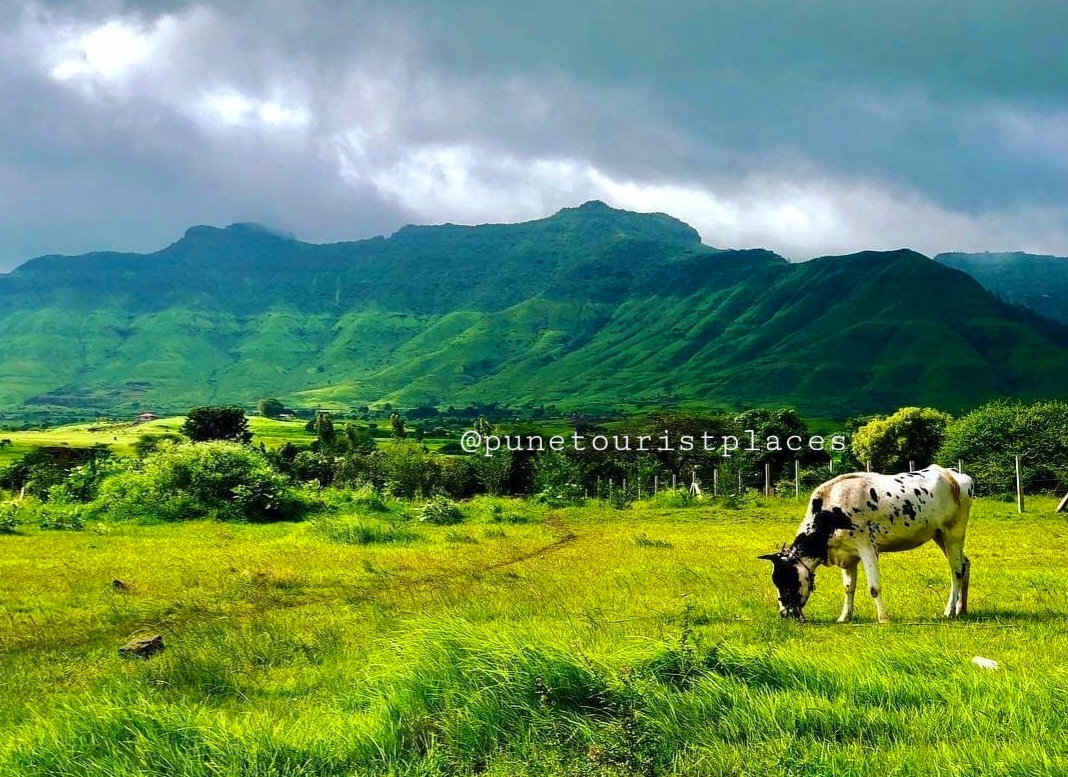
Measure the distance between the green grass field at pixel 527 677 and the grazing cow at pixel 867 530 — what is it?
723 mm

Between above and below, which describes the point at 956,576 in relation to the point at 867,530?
below

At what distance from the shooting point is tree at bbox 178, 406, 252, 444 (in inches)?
3435

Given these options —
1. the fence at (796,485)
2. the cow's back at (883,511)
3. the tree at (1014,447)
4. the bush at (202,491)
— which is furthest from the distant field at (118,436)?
the cow's back at (883,511)

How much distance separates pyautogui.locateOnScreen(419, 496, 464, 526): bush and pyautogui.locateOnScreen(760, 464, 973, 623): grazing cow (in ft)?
81.3

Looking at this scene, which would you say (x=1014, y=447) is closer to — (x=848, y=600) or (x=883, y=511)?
(x=883, y=511)

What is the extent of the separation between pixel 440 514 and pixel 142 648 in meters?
26.2

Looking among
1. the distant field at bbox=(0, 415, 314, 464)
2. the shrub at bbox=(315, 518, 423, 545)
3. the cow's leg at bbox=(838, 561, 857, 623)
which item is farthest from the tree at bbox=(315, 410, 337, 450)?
the cow's leg at bbox=(838, 561, 857, 623)

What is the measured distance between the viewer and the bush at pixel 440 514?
37.0m

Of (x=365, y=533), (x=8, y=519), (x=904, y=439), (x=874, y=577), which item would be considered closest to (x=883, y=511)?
(x=874, y=577)

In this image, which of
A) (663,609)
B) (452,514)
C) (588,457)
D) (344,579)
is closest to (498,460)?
(588,457)

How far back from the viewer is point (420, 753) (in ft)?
21.7

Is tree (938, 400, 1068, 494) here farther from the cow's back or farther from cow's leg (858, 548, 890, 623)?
cow's leg (858, 548, 890, 623)

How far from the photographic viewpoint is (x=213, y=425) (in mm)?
87938

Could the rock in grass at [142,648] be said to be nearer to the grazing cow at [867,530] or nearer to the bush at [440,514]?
the grazing cow at [867,530]
